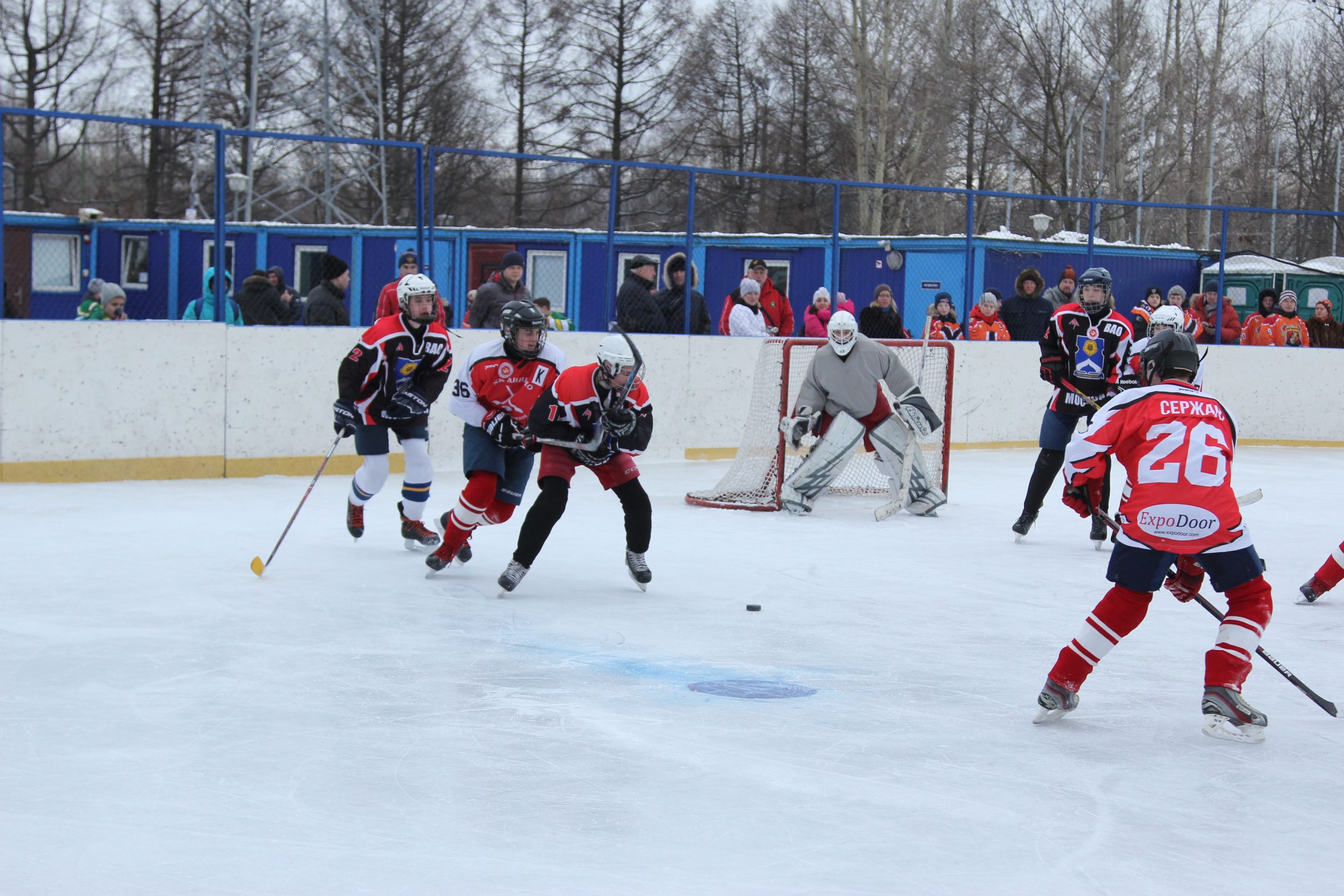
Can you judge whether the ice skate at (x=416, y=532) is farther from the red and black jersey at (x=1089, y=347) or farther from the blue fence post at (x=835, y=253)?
the blue fence post at (x=835, y=253)

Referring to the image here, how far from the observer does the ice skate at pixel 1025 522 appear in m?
7.68

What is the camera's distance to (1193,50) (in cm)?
3142

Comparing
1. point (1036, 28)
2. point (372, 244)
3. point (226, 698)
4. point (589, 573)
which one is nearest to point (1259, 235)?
point (1036, 28)

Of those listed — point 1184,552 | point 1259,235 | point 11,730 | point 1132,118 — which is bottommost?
point 11,730

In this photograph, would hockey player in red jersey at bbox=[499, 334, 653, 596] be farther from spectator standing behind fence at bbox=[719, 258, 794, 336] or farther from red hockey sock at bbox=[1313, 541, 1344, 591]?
spectator standing behind fence at bbox=[719, 258, 794, 336]

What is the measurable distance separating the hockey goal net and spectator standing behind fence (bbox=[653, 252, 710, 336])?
1497 mm

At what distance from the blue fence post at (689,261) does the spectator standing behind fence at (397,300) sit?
6.16ft

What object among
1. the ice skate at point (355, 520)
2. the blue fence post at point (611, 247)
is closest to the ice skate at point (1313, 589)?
the ice skate at point (355, 520)

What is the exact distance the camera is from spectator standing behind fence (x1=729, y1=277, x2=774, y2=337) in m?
11.8

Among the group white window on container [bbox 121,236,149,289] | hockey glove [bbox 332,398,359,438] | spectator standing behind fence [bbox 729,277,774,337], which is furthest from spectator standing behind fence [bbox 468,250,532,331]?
white window on container [bbox 121,236,149,289]

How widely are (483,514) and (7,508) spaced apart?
131 inches

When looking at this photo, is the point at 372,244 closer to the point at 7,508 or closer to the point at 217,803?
the point at 7,508

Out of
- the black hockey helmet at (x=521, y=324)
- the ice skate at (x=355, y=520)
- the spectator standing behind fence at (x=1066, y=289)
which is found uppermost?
the spectator standing behind fence at (x=1066, y=289)

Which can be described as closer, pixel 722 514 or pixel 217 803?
pixel 217 803
